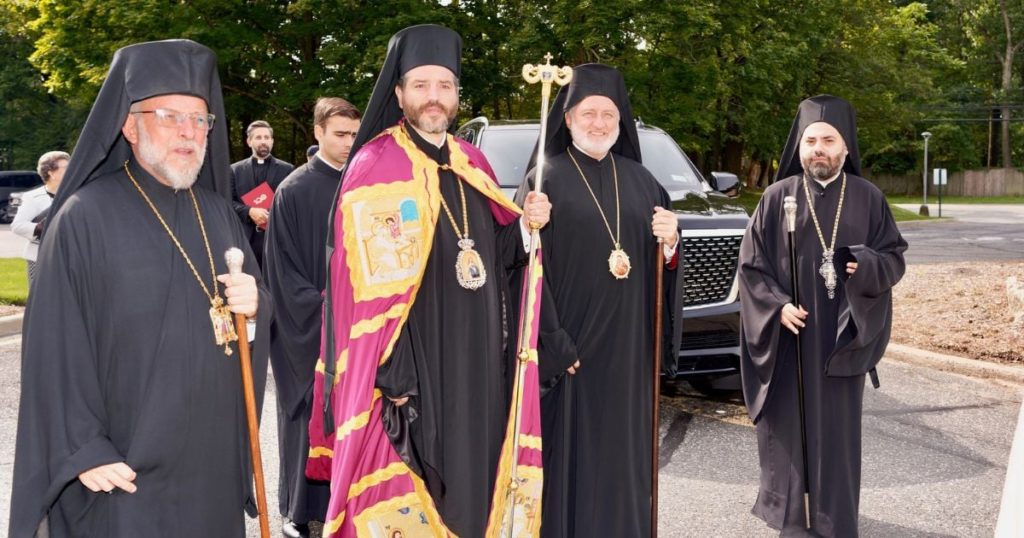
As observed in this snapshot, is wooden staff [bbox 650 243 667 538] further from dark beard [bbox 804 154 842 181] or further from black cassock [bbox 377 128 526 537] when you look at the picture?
dark beard [bbox 804 154 842 181]

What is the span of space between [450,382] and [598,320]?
1053 millimetres

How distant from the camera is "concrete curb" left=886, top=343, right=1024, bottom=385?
9.08 meters

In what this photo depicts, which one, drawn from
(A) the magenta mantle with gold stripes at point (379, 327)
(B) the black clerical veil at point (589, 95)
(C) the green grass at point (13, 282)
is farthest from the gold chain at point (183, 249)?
(C) the green grass at point (13, 282)

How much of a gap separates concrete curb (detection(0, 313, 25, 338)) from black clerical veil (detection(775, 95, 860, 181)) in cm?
960

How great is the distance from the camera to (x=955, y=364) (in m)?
9.54

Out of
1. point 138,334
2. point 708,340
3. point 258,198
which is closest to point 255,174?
point 258,198

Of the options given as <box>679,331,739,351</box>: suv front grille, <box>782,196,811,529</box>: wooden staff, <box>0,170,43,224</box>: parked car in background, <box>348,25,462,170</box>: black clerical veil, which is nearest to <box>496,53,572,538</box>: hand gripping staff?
<box>348,25,462,170</box>: black clerical veil

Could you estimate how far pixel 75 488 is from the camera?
120 inches

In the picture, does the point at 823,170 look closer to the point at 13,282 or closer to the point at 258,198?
the point at 258,198

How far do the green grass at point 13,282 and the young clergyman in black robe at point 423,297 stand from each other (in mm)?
8909

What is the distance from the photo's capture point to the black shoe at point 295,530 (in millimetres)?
5312

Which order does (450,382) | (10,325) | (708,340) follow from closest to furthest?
(450,382)
(708,340)
(10,325)

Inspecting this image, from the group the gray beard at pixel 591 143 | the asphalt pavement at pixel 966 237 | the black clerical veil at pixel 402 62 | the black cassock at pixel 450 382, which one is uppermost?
the black clerical veil at pixel 402 62

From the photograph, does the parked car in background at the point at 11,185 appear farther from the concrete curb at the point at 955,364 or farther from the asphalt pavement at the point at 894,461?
the asphalt pavement at the point at 894,461
